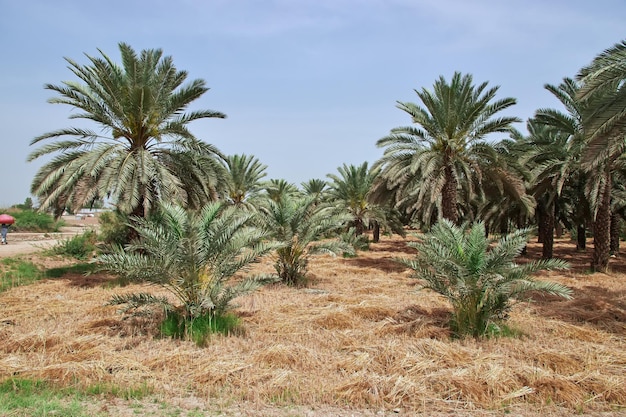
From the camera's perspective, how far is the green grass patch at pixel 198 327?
6.59 metres

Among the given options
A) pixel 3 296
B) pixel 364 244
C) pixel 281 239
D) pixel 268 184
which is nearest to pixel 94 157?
pixel 3 296

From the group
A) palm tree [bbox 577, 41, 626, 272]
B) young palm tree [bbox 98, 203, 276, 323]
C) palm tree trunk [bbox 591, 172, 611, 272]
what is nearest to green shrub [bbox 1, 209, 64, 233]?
young palm tree [bbox 98, 203, 276, 323]

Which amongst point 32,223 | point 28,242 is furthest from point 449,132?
point 32,223

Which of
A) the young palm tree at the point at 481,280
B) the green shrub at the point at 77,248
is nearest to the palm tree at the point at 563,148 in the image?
the young palm tree at the point at 481,280

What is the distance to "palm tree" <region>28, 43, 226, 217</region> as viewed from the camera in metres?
11.4

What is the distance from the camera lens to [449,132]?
14812 mm

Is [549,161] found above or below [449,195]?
above

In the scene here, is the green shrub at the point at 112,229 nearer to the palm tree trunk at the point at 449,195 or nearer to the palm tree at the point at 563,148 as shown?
the palm tree trunk at the point at 449,195

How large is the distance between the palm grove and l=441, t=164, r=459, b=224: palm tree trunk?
38 mm

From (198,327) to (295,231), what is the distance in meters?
5.49

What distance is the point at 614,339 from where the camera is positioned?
6.60 meters

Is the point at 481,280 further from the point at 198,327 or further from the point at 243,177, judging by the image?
the point at 243,177

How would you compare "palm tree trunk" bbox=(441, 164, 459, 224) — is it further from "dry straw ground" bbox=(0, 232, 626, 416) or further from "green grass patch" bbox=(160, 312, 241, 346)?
"green grass patch" bbox=(160, 312, 241, 346)

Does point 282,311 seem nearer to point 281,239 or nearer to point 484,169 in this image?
point 281,239
